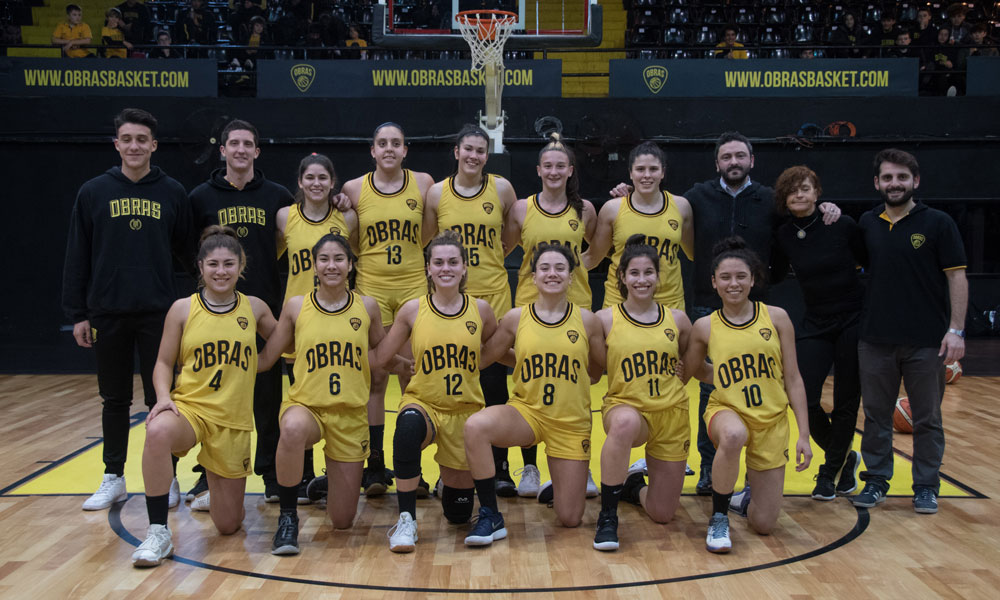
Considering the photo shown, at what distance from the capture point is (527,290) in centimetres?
464

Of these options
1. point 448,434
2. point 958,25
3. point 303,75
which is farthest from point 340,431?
point 958,25

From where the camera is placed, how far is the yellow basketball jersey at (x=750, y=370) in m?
3.96

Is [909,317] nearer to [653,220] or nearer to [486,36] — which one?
[653,220]

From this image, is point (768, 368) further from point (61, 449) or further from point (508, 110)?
point (508, 110)

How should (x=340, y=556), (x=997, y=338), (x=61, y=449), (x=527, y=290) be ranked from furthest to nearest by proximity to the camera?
(x=997, y=338) < (x=61, y=449) < (x=527, y=290) < (x=340, y=556)

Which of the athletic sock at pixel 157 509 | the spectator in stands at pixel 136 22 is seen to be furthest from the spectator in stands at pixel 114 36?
the athletic sock at pixel 157 509

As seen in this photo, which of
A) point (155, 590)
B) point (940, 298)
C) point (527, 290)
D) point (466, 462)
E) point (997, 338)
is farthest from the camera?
point (997, 338)

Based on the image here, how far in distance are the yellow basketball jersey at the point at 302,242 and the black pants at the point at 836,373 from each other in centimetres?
255

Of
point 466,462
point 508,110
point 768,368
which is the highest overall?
point 508,110

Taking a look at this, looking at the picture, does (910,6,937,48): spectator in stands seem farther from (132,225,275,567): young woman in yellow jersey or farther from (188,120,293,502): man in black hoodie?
(132,225,275,567): young woman in yellow jersey

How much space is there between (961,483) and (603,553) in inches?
94.2

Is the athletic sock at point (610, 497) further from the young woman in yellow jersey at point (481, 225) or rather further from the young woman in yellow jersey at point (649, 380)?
the young woman in yellow jersey at point (481, 225)

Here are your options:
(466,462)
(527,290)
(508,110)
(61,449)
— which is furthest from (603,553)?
(508,110)

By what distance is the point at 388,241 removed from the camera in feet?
15.2
